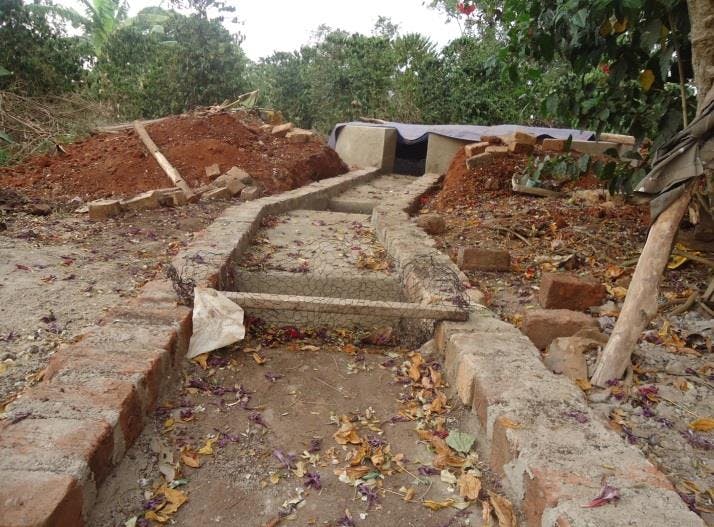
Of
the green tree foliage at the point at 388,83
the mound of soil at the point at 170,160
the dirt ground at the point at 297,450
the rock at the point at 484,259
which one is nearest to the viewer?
the dirt ground at the point at 297,450

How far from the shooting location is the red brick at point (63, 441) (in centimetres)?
150

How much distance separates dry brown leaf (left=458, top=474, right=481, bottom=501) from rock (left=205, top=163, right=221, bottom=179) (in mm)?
5193

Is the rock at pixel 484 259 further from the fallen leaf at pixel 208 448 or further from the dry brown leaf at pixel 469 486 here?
the fallen leaf at pixel 208 448

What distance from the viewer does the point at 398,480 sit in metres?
1.84

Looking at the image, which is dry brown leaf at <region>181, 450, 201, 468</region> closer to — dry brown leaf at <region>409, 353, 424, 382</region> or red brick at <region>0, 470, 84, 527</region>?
red brick at <region>0, 470, 84, 527</region>

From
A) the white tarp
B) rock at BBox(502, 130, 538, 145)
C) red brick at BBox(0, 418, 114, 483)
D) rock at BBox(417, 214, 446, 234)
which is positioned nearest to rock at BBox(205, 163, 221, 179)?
rock at BBox(417, 214, 446, 234)

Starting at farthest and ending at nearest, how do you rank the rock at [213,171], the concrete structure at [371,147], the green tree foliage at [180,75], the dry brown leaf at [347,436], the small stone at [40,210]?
the green tree foliage at [180,75] < the concrete structure at [371,147] < the rock at [213,171] < the small stone at [40,210] < the dry brown leaf at [347,436]

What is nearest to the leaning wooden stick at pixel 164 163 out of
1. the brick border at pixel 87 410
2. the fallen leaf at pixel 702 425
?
the brick border at pixel 87 410

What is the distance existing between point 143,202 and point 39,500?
166 inches

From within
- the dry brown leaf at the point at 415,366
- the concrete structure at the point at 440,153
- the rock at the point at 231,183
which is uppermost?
the concrete structure at the point at 440,153

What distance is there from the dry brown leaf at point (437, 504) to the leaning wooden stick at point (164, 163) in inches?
176

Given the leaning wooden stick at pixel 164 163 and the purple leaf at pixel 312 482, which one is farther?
the leaning wooden stick at pixel 164 163

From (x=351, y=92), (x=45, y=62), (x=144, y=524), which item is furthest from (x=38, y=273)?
(x=351, y=92)

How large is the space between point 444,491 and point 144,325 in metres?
1.39
